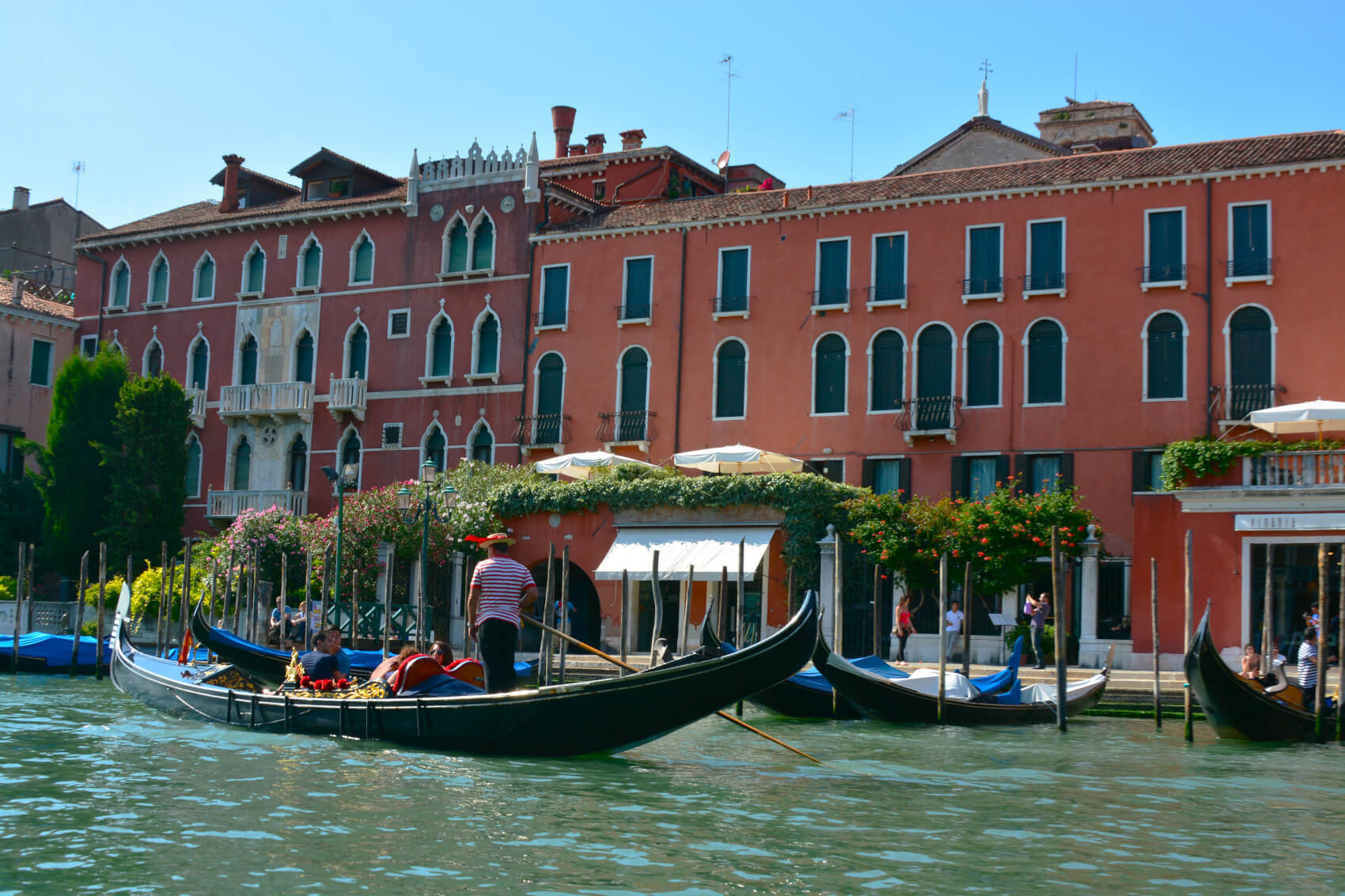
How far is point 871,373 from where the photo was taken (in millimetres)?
21562

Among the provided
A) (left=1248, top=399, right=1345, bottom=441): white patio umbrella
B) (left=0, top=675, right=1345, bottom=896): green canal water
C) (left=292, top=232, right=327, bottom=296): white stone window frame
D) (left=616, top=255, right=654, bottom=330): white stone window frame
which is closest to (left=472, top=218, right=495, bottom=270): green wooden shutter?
(left=616, top=255, right=654, bottom=330): white stone window frame

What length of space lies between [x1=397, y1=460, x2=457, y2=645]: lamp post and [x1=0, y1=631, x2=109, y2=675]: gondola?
4659 mm

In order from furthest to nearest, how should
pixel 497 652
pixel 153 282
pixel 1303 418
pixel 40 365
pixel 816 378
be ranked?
pixel 40 365 < pixel 153 282 < pixel 816 378 < pixel 1303 418 < pixel 497 652

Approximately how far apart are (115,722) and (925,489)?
38.7ft

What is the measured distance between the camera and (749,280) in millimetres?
22719

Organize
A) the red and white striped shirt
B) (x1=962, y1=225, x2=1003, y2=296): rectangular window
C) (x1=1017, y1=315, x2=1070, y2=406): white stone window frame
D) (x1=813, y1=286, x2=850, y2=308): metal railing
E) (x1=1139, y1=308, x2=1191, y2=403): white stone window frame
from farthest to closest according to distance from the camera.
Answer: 1. (x1=813, y1=286, x2=850, y2=308): metal railing
2. (x1=962, y1=225, x2=1003, y2=296): rectangular window
3. (x1=1017, y1=315, x2=1070, y2=406): white stone window frame
4. (x1=1139, y1=308, x2=1191, y2=403): white stone window frame
5. the red and white striped shirt

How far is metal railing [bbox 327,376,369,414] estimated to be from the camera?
25734 mm

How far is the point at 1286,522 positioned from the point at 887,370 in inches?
252

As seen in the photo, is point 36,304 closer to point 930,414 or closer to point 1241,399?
point 930,414

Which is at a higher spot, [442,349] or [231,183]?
[231,183]

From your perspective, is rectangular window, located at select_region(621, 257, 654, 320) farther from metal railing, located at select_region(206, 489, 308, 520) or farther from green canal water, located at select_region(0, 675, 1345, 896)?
green canal water, located at select_region(0, 675, 1345, 896)

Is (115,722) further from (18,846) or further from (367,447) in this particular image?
(367,447)

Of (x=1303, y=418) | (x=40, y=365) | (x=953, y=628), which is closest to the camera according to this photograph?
(x=1303, y=418)

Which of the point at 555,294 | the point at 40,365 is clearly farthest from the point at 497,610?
the point at 40,365
